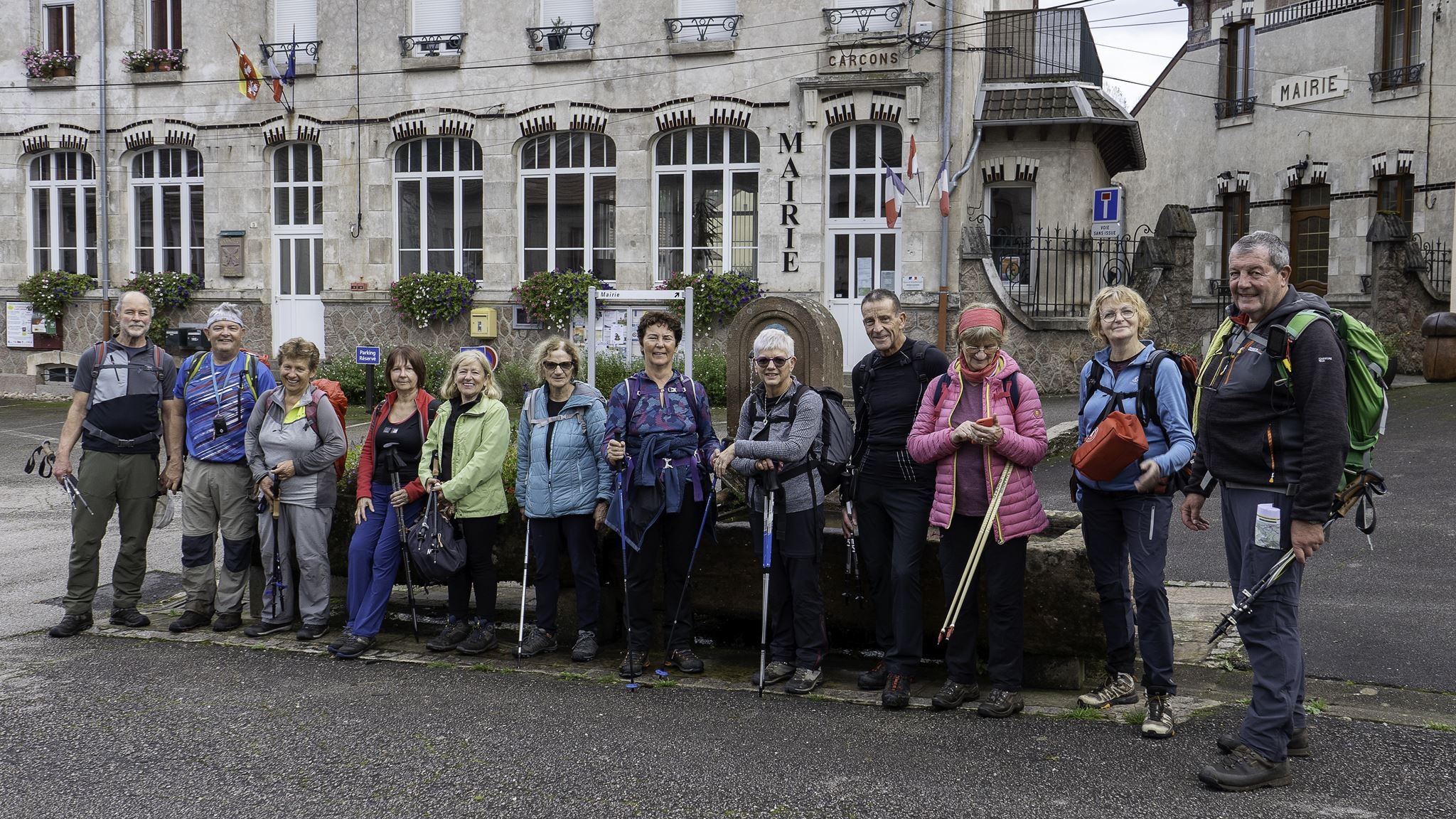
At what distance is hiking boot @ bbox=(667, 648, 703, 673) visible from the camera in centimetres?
614

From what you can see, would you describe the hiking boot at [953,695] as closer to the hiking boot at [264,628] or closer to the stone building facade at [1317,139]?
the hiking boot at [264,628]

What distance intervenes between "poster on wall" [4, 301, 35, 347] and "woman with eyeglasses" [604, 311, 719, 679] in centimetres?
1998

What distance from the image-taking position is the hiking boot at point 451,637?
6.61 meters

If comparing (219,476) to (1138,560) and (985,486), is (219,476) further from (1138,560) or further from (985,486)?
(1138,560)

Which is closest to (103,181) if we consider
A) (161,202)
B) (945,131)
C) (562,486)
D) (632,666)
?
(161,202)

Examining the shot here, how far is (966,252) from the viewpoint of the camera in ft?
59.0

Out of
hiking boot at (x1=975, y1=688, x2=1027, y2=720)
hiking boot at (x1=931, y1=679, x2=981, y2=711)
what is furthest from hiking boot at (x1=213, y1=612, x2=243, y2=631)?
hiking boot at (x1=975, y1=688, x2=1027, y2=720)

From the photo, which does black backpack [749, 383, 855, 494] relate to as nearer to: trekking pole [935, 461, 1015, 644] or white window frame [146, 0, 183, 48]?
trekking pole [935, 461, 1015, 644]

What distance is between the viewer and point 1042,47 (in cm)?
2059

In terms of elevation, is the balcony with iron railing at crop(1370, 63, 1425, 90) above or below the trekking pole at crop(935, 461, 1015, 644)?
above

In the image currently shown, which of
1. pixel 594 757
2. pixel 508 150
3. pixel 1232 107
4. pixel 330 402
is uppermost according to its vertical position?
pixel 1232 107

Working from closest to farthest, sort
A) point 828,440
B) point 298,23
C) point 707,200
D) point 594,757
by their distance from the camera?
1. point 594,757
2. point 828,440
3. point 707,200
4. point 298,23

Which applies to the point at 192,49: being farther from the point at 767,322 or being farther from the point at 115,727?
the point at 115,727

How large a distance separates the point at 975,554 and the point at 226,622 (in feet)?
14.3
